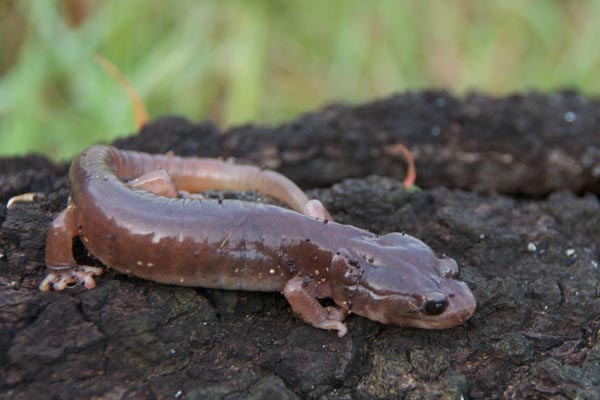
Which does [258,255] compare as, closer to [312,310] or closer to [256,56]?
[312,310]

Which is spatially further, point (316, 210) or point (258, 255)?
point (316, 210)

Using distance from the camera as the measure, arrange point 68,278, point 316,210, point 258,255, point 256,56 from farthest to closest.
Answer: point 256,56 → point 316,210 → point 258,255 → point 68,278

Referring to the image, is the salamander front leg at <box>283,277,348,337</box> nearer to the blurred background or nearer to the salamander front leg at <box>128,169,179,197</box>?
the salamander front leg at <box>128,169,179,197</box>

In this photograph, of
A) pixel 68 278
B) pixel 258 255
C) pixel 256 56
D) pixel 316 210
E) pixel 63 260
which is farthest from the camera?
pixel 256 56

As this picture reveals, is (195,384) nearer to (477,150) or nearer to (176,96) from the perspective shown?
(477,150)

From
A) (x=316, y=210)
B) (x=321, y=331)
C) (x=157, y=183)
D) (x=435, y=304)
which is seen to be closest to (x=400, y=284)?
(x=435, y=304)
